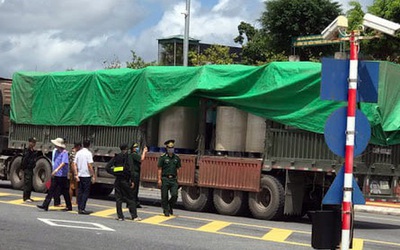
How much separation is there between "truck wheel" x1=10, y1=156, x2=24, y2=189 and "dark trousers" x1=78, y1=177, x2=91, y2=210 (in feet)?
20.1

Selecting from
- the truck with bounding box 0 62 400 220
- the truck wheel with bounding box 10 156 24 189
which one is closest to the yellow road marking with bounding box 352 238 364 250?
the truck with bounding box 0 62 400 220

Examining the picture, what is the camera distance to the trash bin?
20.6ft

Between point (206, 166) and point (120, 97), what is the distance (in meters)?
3.36

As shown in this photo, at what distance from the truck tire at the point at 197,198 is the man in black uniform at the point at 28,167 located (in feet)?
12.6

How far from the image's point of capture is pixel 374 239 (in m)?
12.5

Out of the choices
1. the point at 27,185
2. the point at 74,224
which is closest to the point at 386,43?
the point at 27,185

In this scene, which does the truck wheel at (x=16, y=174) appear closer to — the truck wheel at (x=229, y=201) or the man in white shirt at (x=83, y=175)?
the man in white shirt at (x=83, y=175)

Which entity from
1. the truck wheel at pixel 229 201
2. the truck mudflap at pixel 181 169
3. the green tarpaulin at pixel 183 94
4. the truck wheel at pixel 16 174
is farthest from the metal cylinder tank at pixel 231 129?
the truck wheel at pixel 16 174

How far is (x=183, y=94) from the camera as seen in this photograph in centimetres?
1641

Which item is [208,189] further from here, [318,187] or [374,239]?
[374,239]

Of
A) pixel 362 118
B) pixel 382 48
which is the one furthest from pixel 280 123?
pixel 382 48

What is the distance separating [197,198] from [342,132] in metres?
10.4

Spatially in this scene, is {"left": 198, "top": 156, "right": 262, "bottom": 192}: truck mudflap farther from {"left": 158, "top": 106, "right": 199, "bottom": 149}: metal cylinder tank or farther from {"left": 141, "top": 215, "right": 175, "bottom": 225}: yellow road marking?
{"left": 141, "top": 215, "right": 175, "bottom": 225}: yellow road marking

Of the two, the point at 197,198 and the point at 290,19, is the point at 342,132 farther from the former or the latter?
the point at 290,19
